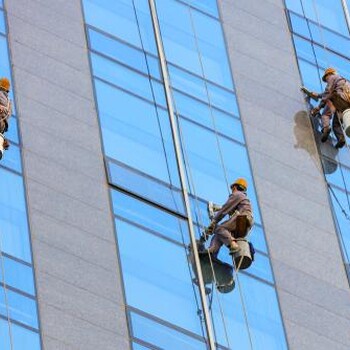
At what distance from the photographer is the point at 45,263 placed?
27.1m

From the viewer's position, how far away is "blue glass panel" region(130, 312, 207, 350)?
27.3 meters

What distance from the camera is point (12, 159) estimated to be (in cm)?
2842

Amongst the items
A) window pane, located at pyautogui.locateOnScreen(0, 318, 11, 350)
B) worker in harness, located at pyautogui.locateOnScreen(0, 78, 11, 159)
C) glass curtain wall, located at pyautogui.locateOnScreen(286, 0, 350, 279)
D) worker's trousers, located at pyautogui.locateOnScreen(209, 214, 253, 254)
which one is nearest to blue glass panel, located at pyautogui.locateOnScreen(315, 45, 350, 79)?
glass curtain wall, located at pyautogui.locateOnScreen(286, 0, 350, 279)

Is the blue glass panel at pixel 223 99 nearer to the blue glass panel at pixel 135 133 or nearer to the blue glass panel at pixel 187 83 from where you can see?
the blue glass panel at pixel 187 83

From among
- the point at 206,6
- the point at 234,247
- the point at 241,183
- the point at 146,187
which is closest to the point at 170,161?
the point at 146,187

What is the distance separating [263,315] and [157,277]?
2.06 metres

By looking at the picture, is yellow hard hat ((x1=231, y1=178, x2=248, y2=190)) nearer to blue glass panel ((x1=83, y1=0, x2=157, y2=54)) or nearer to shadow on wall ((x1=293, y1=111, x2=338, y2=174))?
shadow on wall ((x1=293, y1=111, x2=338, y2=174))

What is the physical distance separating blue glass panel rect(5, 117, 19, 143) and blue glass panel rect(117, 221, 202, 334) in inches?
85.2

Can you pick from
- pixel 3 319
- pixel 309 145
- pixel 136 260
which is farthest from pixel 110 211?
pixel 309 145

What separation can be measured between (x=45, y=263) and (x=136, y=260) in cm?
188

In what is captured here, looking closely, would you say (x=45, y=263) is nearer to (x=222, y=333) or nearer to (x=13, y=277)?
(x=13, y=277)

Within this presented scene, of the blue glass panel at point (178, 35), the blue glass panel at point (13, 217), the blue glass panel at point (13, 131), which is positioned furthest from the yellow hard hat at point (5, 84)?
the blue glass panel at point (178, 35)

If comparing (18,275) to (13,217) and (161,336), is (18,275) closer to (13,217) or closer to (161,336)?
(13,217)

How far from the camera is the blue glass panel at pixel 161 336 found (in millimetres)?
27281
